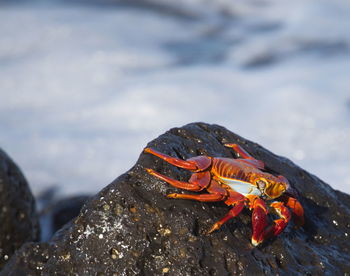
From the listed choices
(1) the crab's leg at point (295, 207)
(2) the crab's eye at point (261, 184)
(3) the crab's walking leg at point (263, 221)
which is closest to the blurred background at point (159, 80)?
(1) the crab's leg at point (295, 207)

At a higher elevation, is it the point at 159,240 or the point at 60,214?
the point at 159,240

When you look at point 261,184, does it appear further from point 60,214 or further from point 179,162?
point 60,214

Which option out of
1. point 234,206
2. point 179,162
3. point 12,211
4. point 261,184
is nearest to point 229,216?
point 234,206

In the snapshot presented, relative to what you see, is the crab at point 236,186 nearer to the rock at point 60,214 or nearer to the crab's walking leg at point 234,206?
the crab's walking leg at point 234,206

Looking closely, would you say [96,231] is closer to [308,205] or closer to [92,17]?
[308,205]

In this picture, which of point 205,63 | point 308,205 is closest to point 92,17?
point 205,63

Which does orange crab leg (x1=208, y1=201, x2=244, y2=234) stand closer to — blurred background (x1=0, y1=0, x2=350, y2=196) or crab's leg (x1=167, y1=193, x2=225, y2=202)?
crab's leg (x1=167, y1=193, x2=225, y2=202)
